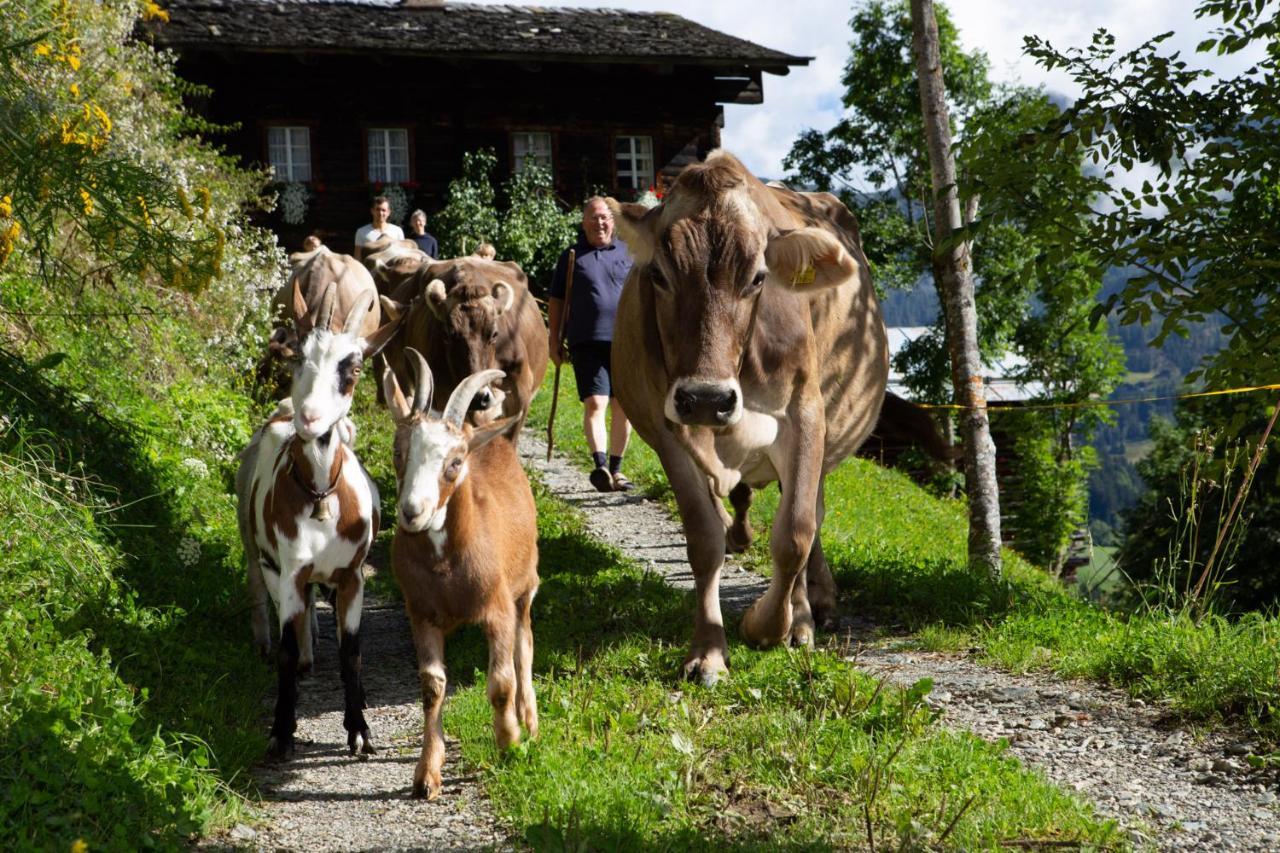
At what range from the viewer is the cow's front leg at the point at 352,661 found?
18.9 ft

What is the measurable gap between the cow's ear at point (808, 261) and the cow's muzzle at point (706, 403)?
822 millimetres

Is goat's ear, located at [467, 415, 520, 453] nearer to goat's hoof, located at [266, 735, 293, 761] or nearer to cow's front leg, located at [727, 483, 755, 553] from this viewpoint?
goat's hoof, located at [266, 735, 293, 761]

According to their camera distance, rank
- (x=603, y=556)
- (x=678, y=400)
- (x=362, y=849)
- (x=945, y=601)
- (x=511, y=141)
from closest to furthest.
→ (x=362, y=849) < (x=678, y=400) < (x=945, y=601) < (x=603, y=556) < (x=511, y=141)

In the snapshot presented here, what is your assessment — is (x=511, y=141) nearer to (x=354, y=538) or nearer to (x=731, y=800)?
(x=354, y=538)

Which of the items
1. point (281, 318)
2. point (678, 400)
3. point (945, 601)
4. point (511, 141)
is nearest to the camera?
point (678, 400)

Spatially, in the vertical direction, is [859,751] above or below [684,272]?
below

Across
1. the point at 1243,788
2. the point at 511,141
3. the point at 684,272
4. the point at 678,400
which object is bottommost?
the point at 1243,788

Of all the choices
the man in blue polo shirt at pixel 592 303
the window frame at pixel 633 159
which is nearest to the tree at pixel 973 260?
the window frame at pixel 633 159

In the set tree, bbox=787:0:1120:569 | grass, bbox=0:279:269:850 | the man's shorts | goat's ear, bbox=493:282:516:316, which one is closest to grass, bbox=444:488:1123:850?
grass, bbox=0:279:269:850

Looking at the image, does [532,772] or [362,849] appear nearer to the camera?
[362,849]

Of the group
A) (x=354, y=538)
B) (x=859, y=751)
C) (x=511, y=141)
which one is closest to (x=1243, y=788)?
(x=859, y=751)

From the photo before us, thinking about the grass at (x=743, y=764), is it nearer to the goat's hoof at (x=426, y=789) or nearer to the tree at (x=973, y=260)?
the goat's hoof at (x=426, y=789)

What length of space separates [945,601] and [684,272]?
306 centimetres

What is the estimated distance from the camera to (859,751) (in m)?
5.06
